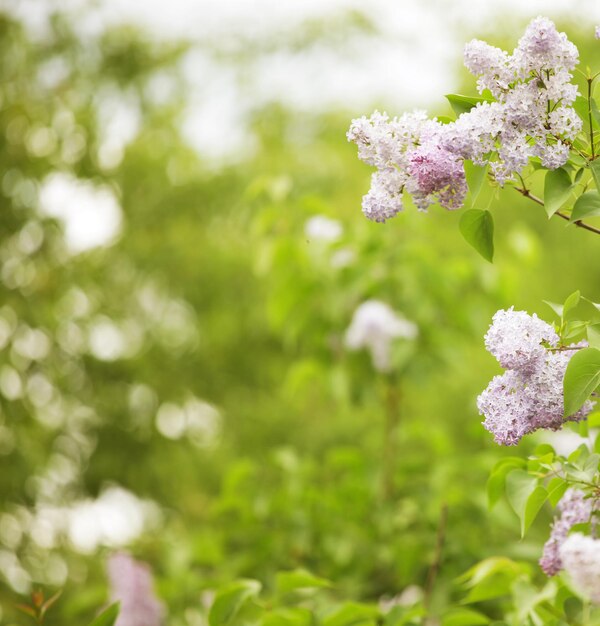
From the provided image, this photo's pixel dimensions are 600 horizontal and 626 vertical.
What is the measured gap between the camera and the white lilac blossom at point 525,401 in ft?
2.62

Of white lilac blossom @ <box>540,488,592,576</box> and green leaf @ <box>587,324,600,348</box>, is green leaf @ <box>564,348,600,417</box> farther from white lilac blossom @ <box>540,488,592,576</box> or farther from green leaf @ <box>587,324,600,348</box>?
white lilac blossom @ <box>540,488,592,576</box>

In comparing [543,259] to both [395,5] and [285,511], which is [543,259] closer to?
[395,5]

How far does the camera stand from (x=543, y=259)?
5.97 meters

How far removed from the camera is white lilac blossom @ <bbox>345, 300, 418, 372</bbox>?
2018mm

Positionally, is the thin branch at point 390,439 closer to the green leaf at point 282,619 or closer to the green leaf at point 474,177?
the green leaf at point 282,619

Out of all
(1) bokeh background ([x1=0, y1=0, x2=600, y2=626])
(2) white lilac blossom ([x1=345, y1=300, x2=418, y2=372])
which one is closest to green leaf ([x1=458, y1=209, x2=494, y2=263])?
(2) white lilac blossom ([x1=345, y1=300, x2=418, y2=372])

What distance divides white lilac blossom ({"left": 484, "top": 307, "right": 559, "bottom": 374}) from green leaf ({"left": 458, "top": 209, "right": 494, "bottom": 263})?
7 centimetres

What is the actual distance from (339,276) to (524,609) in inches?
44.7

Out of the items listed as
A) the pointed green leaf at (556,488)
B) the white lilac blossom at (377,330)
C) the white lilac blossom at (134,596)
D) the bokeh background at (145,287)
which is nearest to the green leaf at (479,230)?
the pointed green leaf at (556,488)

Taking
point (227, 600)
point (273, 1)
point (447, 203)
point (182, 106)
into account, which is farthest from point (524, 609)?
point (273, 1)

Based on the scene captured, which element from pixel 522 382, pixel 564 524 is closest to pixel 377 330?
pixel 564 524

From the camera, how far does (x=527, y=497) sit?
35.1 inches

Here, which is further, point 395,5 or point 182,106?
point 395,5

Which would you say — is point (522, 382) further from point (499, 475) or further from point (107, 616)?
point (107, 616)
